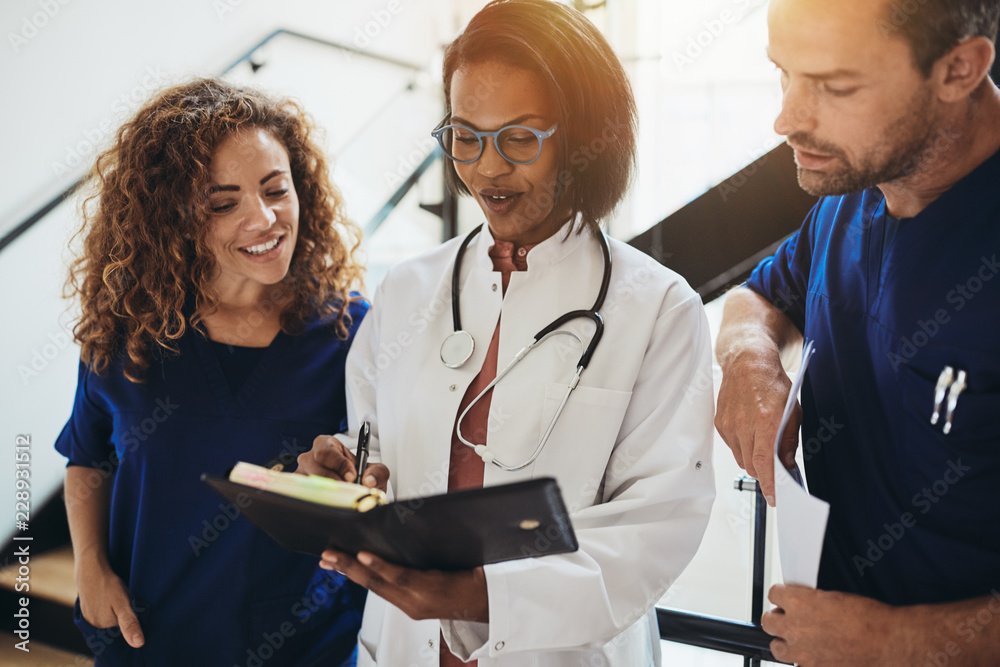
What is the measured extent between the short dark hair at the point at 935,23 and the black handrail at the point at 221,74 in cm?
141

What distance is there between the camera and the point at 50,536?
99.5 inches

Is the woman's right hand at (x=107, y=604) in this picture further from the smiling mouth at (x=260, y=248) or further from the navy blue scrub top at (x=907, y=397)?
the navy blue scrub top at (x=907, y=397)

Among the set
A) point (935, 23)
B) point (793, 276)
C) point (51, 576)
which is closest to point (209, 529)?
point (793, 276)

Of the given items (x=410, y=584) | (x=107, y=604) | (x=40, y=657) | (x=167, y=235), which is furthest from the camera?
(x=40, y=657)

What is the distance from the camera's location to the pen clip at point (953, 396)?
86cm

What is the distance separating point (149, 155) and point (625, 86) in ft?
3.21

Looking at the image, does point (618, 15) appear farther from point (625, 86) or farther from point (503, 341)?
point (503, 341)

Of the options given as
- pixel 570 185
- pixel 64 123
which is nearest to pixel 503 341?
pixel 570 185

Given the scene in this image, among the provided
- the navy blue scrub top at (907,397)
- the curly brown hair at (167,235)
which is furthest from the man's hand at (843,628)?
the curly brown hair at (167,235)

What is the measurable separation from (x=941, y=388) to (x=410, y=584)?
70 centimetres

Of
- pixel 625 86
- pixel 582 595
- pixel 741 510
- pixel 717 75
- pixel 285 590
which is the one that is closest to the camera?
pixel 582 595

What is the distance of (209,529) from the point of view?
1407mm

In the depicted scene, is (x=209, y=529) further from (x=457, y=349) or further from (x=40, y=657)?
Answer: (x=40, y=657)

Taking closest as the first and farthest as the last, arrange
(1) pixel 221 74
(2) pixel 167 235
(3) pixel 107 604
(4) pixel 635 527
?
(4) pixel 635 527
(3) pixel 107 604
(2) pixel 167 235
(1) pixel 221 74
